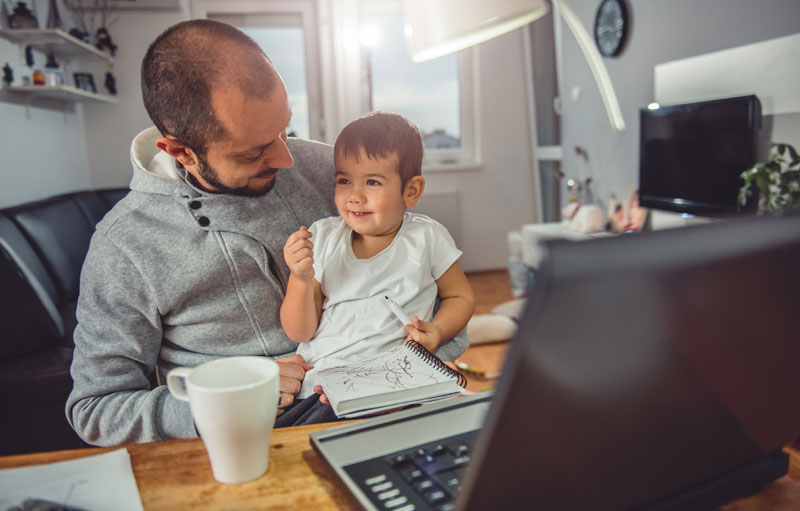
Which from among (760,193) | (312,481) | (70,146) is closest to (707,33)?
(760,193)

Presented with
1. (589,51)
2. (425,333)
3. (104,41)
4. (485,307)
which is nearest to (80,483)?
(425,333)

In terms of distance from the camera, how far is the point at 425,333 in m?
0.98

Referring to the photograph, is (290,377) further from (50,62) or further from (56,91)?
(50,62)

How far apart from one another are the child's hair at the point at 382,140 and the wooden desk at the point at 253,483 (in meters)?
0.57

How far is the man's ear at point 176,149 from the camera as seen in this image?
0.98 m

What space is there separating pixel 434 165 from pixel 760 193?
2.69 meters

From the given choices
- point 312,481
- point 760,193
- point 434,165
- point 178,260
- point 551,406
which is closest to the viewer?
point 551,406

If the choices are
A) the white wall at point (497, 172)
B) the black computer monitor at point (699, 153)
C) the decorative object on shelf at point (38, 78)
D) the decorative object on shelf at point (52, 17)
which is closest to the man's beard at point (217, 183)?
the black computer monitor at point (699, 153)

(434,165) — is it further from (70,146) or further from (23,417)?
(23,417)

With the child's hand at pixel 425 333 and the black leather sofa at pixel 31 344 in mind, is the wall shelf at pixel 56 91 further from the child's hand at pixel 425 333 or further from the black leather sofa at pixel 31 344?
the child's hand at pixel 425 333

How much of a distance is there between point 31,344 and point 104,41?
270cm

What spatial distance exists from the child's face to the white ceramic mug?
0.52 metres

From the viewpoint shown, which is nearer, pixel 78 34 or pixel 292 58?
pixel 78 34

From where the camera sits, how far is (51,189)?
3.34m
